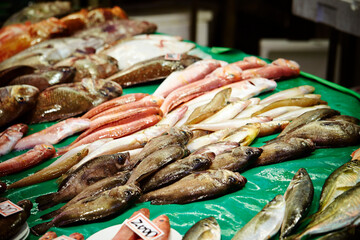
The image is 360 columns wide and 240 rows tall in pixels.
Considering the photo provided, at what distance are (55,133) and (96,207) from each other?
52.8 inches

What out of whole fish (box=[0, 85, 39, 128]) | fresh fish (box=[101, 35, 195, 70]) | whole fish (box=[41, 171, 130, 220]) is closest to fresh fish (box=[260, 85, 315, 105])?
whole fish (box=[41, 171, 130, 220])

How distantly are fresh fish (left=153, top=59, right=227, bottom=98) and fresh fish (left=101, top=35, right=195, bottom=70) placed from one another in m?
0.78

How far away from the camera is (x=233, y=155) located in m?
2.76

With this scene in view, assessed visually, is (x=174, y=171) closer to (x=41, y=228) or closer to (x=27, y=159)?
(x=41, y=228)

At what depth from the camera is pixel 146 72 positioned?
4.48 metres

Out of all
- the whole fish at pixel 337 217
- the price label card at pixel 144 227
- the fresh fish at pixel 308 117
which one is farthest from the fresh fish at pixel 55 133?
the whole fish at pixel 337 217

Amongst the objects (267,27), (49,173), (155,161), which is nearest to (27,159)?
(49,173)

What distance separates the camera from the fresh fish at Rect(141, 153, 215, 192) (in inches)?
103

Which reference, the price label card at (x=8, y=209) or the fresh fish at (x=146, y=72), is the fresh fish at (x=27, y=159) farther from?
the fresh fish at (x=146, y=72)

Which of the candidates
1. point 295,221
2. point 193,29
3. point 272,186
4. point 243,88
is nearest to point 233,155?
point 272,186

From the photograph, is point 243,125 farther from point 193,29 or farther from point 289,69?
point 193,29

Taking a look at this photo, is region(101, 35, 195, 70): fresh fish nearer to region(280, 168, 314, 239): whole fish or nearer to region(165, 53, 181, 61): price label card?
region(165, 53, 181, 61): price label card

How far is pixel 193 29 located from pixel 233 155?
22.7ft

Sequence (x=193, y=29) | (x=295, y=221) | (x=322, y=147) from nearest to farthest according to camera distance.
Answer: (x=295, y=221)
(x=322, y=147)
(x=193, y=29)
